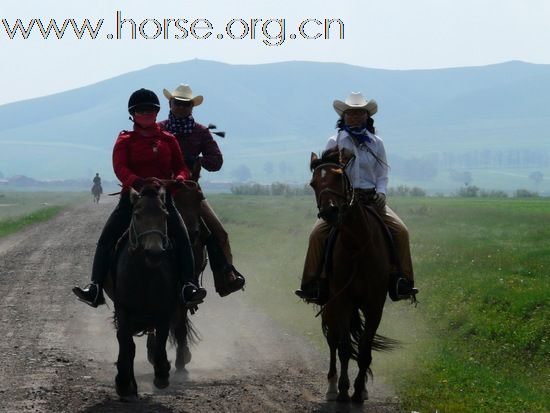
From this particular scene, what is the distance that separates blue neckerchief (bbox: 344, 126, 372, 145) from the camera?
1135 cm

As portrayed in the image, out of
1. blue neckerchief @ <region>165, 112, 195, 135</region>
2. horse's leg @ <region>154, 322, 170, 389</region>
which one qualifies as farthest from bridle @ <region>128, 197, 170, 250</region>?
blue neckerchief @ <region>165, 112, 195, 135</region>

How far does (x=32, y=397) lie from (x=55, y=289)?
1077 centimetres

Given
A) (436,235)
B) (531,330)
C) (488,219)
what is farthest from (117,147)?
(488,219)

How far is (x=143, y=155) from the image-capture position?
11086 millimetres

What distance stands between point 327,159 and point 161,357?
2891mm

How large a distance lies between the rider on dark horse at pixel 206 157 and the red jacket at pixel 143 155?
1.53 metres

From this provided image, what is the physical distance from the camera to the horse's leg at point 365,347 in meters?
10.8

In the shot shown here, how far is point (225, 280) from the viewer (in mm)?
12789

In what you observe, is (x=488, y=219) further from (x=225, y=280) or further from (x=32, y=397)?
(x=32, y=397)

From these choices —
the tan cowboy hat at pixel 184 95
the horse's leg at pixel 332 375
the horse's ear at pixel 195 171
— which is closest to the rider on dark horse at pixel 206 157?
the tan cowboy hat at pixel 184 95

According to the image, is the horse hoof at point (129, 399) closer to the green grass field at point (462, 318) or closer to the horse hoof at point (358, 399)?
the horse hoof at point (358, 399)

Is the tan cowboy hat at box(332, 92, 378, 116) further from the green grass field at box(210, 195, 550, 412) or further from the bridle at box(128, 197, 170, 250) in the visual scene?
the green grass field at box(210, 195, 550, 412)

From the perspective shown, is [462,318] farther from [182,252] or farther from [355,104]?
[182,252]

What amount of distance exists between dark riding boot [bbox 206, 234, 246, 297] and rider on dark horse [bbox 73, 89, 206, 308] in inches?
64.2
